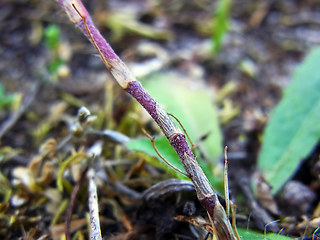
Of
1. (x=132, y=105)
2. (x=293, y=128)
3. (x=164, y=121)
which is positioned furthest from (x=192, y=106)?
(x=164, y=121)

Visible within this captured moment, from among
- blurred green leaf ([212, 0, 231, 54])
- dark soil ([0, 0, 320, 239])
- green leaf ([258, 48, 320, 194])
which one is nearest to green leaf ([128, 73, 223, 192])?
dark soil ([0, 0, 320, 239])

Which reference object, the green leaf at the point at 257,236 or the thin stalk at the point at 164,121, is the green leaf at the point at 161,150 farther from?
the green leaf at the point at 257,236

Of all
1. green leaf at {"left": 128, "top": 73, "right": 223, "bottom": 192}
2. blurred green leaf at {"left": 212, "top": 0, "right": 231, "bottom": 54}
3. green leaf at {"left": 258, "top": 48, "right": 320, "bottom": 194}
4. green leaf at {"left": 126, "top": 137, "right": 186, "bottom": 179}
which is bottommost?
green leaf at {"left": 258, "top": 48, "right": 320, "bottom": 194}

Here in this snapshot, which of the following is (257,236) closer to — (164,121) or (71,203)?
(164,121)

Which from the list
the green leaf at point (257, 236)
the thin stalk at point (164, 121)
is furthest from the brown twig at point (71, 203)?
the green leaf at point (257, 236)

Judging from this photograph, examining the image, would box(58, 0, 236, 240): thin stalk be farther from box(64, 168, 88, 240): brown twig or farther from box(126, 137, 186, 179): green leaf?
box(64, 168, 88, 240): brown twig
